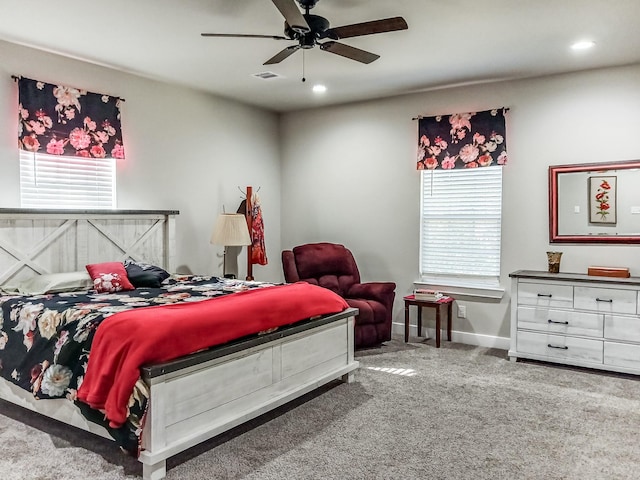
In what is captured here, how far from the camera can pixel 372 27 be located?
288cm

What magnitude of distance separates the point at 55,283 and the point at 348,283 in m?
2.87

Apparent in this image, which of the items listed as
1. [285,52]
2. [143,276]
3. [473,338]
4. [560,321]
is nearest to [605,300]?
[560,321]

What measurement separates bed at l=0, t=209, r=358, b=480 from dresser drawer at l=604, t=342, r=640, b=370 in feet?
6.95

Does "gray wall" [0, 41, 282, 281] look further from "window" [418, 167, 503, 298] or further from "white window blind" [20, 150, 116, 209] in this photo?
"window" [418, 167, 503, 298]

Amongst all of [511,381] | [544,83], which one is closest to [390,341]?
[511,381]

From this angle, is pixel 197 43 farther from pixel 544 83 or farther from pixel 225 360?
pixel 544 83

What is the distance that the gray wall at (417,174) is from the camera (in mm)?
4527

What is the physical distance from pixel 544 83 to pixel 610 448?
3.32 meters

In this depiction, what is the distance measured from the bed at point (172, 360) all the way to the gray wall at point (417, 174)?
186cm

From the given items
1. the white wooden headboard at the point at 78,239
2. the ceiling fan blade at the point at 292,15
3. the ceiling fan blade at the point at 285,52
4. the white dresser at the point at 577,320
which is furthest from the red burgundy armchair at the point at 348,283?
the ceiling fan blade at the point at 292,15

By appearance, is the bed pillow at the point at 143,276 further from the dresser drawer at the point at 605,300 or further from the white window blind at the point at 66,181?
the dresser drawer at the point at 605,300

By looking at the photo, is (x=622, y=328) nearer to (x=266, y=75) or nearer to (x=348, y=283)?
(x=348, y=283)

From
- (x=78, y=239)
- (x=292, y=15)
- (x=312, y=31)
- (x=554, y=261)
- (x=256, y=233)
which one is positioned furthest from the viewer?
(x=256, y=233)

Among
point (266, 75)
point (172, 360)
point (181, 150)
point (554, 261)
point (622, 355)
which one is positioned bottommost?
point (622, 355)
